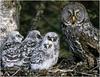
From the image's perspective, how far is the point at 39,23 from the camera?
720 inches

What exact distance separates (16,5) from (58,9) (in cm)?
257

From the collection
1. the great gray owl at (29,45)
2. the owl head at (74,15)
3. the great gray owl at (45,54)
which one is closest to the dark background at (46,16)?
the owl head at (74,15)

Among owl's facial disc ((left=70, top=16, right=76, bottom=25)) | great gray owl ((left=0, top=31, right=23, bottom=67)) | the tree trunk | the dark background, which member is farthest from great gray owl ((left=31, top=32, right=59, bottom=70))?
the dark background

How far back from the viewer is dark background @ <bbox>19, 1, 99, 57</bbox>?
56.4 feet

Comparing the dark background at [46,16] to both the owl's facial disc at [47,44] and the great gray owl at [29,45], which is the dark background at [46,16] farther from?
the owl's facial disc at [47,44]

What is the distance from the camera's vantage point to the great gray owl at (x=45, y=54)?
14.6m

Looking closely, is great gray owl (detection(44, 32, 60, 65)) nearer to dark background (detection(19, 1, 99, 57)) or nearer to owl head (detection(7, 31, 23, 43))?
owl head (detection(7, 31, 23, 43))

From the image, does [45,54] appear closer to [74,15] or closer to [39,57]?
[39,57]

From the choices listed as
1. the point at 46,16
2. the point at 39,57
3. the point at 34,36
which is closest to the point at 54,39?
the point at 39,57

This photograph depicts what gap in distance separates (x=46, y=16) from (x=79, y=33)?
3.80m

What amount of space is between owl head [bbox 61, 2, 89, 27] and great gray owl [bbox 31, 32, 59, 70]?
683mm

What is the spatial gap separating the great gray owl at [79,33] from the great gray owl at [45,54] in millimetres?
619

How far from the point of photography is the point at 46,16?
1902 centimetres

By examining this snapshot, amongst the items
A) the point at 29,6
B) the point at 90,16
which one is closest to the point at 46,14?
the point at 29,6
